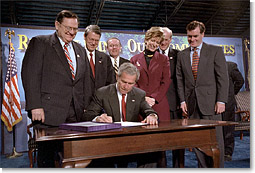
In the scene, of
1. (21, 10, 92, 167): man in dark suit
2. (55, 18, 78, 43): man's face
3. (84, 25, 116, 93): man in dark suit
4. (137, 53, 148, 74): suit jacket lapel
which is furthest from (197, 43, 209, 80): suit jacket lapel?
(55, 18, 78, 43): man's face

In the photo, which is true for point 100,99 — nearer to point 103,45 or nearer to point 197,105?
point 197,105

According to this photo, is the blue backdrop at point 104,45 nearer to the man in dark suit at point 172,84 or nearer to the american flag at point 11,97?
the american flag at point 11,97

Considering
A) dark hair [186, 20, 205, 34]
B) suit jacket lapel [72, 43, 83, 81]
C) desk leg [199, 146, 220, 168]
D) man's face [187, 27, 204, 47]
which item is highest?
dark hair [186, 20, 205, 34]

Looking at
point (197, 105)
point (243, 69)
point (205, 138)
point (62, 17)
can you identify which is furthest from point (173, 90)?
point (62, 17)

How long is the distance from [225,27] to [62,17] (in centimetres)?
190

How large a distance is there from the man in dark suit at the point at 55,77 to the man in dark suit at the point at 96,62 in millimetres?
300

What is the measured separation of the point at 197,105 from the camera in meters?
2.59

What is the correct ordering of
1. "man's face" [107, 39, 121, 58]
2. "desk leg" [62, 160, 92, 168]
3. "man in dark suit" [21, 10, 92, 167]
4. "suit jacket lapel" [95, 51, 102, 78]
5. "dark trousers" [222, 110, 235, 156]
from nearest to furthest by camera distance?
"desk leg" [62, 160, 92, 168] < "man in dark suit" [21, 10, 92, 167] < "suit jacket lapel" [95, 51, 102, 78] < "man's face" [107, 39, 121, 58] < "dark trousers" [222, 110, 235, 156]

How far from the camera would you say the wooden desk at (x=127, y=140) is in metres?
1.42

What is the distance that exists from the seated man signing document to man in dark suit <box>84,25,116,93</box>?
431mm

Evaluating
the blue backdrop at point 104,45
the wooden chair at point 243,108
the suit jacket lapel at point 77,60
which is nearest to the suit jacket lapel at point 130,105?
the suit jacket lapel at point 77,60

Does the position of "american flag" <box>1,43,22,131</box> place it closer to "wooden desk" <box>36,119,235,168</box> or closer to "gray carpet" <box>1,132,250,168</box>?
"gray carpet" <box>1,132,250,168</box>

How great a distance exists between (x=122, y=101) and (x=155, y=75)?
1.91ft

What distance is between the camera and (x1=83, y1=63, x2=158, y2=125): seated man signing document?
2.11 m
